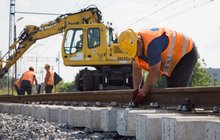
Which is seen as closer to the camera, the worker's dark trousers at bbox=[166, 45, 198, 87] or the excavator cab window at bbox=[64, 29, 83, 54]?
the worker's dark trousers at bbox=[166, 45, 198, 87]

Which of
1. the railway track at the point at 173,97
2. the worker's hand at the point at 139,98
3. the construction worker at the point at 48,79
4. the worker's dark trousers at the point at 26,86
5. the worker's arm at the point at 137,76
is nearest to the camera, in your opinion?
the railway track at the point at 173,97

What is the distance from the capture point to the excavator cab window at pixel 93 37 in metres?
16.3

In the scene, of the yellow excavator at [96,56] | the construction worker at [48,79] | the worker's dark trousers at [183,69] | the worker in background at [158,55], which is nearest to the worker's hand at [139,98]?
the worker in background at [158,55]

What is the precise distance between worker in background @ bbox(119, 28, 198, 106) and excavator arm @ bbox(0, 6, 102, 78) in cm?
1110

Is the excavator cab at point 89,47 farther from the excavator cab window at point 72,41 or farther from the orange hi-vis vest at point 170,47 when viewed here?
the orange hi-vis vest at point 170,47

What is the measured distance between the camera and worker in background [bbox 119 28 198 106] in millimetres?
6090

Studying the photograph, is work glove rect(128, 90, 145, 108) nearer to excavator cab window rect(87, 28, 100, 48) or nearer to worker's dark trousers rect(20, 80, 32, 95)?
excavator cab window rect(87, 28, 100, 48)

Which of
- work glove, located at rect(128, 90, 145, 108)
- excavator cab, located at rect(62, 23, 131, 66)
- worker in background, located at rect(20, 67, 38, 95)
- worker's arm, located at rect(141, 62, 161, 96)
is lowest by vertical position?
work glove, located at rect(128, 90, 145, 108)

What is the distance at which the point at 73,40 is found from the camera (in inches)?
652

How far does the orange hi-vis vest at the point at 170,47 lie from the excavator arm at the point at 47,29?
1122cm

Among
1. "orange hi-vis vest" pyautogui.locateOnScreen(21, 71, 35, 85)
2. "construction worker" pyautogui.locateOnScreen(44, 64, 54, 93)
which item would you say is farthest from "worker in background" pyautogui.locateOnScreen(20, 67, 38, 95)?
"construction worker" pyautogui.locateOnScreen(44, 64, 54, 93)

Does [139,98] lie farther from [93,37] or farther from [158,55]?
[93,37]

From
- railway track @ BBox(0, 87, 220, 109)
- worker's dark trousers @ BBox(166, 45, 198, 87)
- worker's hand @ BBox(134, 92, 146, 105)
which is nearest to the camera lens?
railway track @ BBox(0, 87, 220, 109)

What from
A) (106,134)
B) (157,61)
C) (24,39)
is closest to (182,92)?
(157,61)
